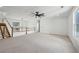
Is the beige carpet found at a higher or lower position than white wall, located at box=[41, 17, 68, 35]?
lower

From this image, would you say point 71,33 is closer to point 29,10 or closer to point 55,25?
point 55,25

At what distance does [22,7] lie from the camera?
2.42 metres

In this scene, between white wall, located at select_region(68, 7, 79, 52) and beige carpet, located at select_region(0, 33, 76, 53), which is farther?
white wall, located at select_region(68, 7, 79, 52)

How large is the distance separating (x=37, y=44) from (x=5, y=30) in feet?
3.03

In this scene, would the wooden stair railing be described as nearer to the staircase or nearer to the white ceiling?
the staircase

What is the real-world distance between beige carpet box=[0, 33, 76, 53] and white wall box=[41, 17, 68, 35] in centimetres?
13

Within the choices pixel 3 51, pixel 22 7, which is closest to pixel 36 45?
pixel 3 51

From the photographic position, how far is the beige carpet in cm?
244

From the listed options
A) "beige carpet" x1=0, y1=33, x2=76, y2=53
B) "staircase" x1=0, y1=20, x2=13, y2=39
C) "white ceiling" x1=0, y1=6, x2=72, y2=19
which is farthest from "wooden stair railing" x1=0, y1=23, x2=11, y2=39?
"white ceiling" x1=0, y1=6, x2=72, y2=19

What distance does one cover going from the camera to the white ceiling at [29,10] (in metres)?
2.42

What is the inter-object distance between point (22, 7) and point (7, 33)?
819 millimetres

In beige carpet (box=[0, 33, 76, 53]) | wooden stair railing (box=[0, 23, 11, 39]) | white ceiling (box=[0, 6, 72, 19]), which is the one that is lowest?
beige carpet (box=[0, 33, 76, 53])
